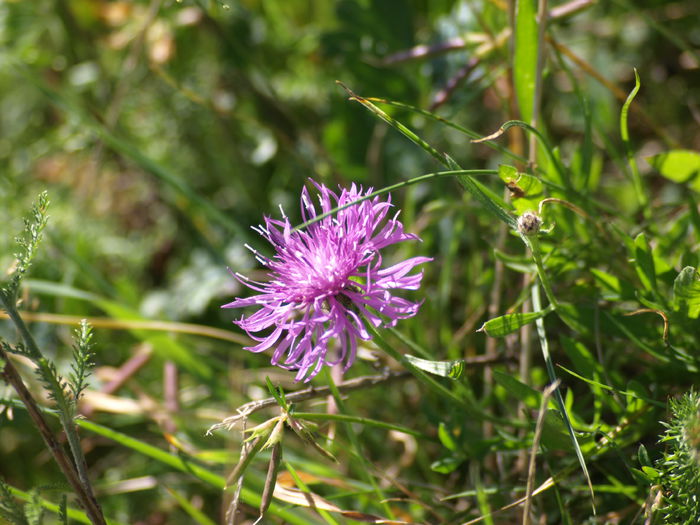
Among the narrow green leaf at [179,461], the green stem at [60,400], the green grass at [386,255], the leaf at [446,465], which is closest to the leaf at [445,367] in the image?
the green grass at [386,255]

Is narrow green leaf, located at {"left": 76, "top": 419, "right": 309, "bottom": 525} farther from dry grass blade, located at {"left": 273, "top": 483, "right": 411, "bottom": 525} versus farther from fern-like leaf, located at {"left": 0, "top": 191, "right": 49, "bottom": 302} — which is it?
fern-like leaf, located at {"left": 0, "top": 191, "right": 49, "bottom": 302}

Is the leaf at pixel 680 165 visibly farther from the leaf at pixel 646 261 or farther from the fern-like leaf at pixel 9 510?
the fern-like leaf at pixel 9 510

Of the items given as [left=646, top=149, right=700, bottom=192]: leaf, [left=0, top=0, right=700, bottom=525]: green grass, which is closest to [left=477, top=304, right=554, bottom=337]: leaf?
[left=0, top=0, right=700, bottom=525]: green grass

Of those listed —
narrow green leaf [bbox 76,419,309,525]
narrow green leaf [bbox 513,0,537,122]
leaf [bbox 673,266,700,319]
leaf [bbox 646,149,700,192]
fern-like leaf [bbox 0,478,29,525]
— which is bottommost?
narrow green leaf [bbox 76,419,309,525]

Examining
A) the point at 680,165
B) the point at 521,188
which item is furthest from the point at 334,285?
the point at 680,165

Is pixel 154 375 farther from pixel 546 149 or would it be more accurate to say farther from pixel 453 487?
pixel 546 149

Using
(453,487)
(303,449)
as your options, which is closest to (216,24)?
(303,449)
